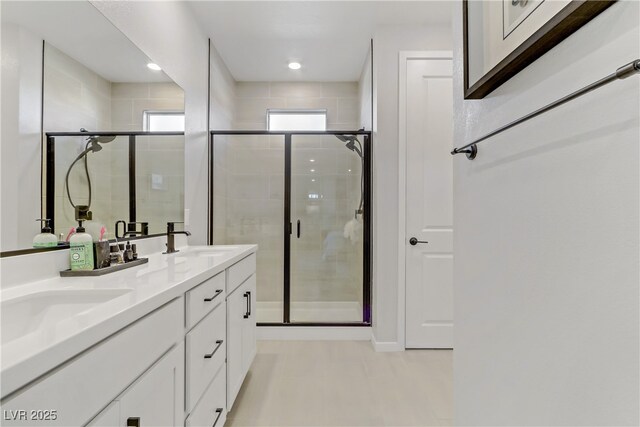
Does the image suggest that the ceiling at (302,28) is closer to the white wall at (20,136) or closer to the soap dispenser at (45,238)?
the white wall at (20,136)

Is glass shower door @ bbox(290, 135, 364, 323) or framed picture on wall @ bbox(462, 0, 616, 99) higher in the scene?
framed picture on wall @ bbox(462, 0, 616, 99)

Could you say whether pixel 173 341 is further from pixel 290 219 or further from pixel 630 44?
pixel 290 219

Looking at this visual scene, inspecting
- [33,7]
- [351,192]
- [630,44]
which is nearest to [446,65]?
[351,192]

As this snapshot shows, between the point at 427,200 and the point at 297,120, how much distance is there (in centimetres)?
206

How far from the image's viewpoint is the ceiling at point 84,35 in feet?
3.74

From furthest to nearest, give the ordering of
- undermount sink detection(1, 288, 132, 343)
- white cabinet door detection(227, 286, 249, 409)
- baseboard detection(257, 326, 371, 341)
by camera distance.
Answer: baseboard detection(257, 326, 371, 341) → white cabinet door detection(227, 286, 249, 409) → undermount sink detection(1, 288, 132, 343)

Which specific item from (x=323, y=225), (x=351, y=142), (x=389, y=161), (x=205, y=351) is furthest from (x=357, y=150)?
(x=205, y=351)

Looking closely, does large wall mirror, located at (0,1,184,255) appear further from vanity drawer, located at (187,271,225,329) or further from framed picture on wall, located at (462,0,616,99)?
framed picture on wall, located at (462,0,616,99)

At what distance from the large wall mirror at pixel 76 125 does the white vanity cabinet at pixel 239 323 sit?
0.60 meters

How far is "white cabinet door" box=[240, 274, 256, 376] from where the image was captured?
6.81 ft

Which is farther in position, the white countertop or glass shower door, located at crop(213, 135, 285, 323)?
glass shower door, located at crop(213, 135, 285, 323)

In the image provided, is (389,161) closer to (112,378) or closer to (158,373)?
(158,373)

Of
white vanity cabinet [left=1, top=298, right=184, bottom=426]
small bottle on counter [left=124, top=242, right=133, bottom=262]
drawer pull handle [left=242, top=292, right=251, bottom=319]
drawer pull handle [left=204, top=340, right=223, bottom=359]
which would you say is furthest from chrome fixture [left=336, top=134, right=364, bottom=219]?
white vanity cabinet [left=1, top=298, right=184, bottom=426]

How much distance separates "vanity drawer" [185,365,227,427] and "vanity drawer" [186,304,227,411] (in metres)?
0.04
